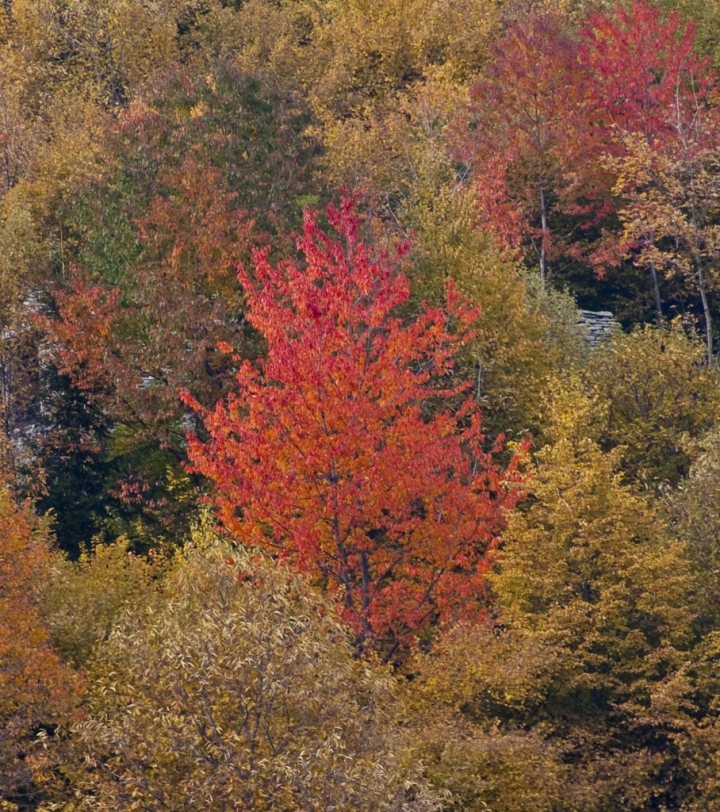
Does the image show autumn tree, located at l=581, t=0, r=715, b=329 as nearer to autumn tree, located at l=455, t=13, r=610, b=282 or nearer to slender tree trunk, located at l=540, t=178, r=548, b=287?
autumn tree, located at l=455, t=13, r=610, b=282

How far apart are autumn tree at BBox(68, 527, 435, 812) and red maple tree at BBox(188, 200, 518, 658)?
846 centimetres

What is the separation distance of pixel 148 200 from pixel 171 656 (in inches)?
998

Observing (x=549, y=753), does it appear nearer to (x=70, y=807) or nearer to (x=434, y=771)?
(x=434, y=771)

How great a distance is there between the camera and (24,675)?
3294 cm

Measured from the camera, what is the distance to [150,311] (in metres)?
47.7

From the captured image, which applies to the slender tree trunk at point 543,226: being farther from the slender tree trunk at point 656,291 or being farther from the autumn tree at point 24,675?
the autumn tree at point 24,675

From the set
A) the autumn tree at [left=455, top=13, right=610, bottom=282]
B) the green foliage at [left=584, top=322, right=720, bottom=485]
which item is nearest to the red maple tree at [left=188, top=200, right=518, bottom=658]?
the green foliage at [left=584, top=322, right=720, bottom=485]

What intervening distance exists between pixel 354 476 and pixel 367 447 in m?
0.84

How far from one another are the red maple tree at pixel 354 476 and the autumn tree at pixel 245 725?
27.8 feet

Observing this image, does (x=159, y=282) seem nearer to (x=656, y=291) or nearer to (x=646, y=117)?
(x=656, y=291)

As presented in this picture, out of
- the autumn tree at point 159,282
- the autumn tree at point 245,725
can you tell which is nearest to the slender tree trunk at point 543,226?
the autumn tree at point 159,282

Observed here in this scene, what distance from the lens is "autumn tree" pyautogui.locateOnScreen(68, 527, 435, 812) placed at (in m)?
26.3

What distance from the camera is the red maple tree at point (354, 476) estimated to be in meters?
38.8

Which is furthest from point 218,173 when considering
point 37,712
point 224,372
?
point 37,712
